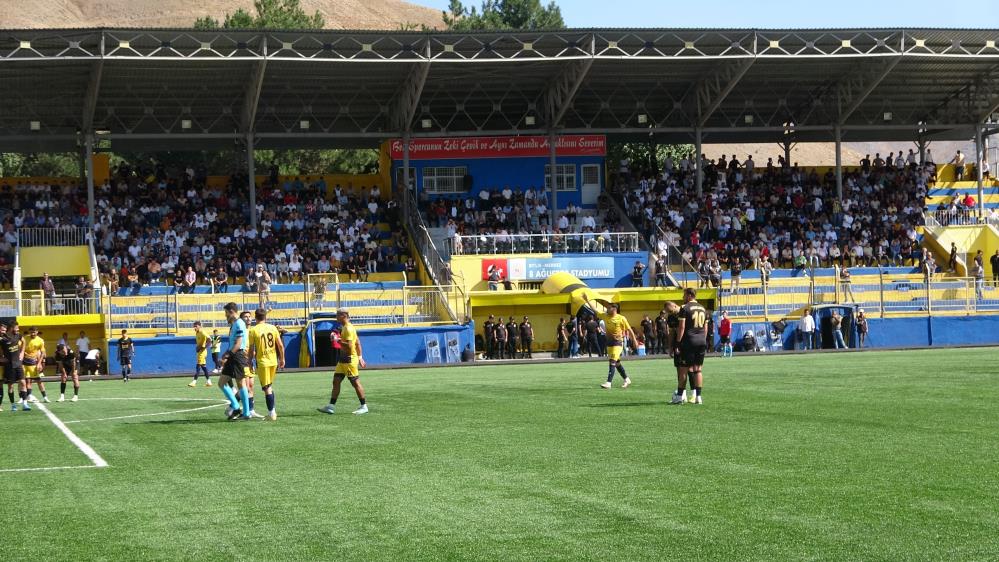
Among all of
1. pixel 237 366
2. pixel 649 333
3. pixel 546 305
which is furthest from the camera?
pixel 546 305

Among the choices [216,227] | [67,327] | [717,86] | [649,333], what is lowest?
[649,333]

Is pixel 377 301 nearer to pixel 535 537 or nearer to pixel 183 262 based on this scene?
pixel 183 262

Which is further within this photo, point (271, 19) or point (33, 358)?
point (271, 19)

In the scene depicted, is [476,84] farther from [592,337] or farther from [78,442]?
[78,442]

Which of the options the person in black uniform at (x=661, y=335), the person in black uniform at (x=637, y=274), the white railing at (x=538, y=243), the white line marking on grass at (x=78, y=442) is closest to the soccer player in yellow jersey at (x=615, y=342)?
the white line marking on grass at (x=78, y=442)

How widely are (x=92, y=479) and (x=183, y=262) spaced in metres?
35.1

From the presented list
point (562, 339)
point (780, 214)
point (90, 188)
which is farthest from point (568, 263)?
point (90, 188)

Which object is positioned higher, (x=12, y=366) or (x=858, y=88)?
(x=858, y=88)

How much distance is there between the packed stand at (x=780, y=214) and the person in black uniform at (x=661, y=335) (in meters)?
4.99

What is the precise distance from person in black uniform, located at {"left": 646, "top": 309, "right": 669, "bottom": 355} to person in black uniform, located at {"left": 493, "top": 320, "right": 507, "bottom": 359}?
507 centimetres

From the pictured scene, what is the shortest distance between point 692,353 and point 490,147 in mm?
36387

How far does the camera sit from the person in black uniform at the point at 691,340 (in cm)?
1834

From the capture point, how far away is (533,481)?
11.2m

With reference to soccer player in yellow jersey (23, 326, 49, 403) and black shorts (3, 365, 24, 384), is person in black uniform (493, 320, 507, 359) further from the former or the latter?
black shorts (3, 365, 24, 384)
